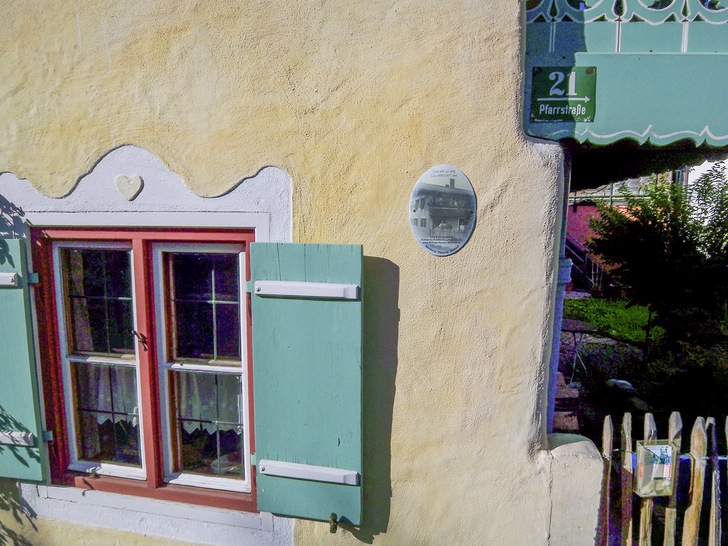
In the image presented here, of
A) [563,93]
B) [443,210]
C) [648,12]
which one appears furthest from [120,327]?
[648,12]

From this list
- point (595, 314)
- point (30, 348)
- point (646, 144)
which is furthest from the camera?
point (595, 314)

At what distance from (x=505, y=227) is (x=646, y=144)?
2.51 feet

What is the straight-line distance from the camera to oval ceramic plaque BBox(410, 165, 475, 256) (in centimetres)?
216

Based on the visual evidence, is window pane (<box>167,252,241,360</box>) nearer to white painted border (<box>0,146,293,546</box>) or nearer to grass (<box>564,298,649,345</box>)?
white painted border (<box>0,146,293,546</box>)

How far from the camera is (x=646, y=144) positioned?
211 centimetres

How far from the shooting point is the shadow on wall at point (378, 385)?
2248 millimetres

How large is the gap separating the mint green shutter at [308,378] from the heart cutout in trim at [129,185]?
30.7 inches

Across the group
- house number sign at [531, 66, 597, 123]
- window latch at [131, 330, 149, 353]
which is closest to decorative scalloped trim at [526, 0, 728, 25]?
house number sign at [531, 66, 597, 123]

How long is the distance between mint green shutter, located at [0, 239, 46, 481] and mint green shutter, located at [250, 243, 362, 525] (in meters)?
1.34

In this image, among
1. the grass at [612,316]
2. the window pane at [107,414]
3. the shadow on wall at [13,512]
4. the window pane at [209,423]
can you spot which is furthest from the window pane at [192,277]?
the grass at [612,316]

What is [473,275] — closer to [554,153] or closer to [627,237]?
[554,153]

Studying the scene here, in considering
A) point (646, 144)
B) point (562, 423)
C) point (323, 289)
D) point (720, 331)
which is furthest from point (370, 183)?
point (720, 331)

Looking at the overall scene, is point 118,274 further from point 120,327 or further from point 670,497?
point 670,497

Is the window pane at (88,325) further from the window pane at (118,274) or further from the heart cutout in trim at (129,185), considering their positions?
the heart cutout in trim at (129,185)
